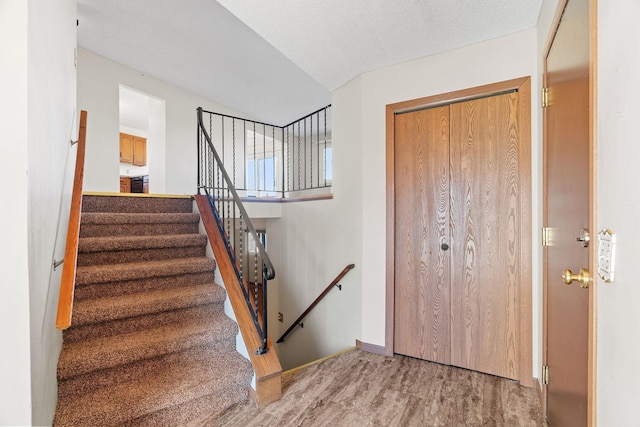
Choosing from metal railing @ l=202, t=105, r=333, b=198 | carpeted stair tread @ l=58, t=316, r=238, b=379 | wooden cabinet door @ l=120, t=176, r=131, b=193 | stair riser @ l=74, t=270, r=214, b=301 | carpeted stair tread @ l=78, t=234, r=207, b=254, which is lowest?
carpeted stair tread @ l=58, t=316, r=238, b=379

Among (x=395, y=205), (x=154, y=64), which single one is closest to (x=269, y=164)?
(x=154, y=64)

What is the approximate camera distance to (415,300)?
241 cm

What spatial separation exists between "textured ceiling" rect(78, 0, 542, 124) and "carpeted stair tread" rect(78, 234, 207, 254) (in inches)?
69.7

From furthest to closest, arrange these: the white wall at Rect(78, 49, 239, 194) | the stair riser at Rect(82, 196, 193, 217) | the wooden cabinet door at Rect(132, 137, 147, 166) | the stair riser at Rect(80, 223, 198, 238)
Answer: the wooden cabinet door at Rect(132, 137, 147, 166) → the white wall at Rect(78, 49, 239, 194) → the stair riser at Rect(82, 196, 193, 217) → the stair riser at Rect(80, 223, 198, 238)

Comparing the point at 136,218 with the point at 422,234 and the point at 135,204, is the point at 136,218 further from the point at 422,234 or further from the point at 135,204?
the point at 422,234

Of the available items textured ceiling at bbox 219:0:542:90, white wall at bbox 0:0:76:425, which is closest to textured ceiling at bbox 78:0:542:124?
textured ceiling at bbox 219:0:542:90

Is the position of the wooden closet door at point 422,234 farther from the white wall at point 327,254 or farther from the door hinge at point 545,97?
the door hinge at point 545,97

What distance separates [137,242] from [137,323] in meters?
0.70

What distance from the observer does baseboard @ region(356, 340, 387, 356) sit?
2.52 meters

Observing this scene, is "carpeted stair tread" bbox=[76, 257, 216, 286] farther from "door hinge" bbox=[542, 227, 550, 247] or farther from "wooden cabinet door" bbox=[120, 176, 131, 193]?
"wooden cabinet door" bbox=[120, 176, 131, 193]

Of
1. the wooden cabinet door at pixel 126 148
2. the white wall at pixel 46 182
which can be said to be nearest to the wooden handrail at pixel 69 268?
the white wall at pixel 46 182
